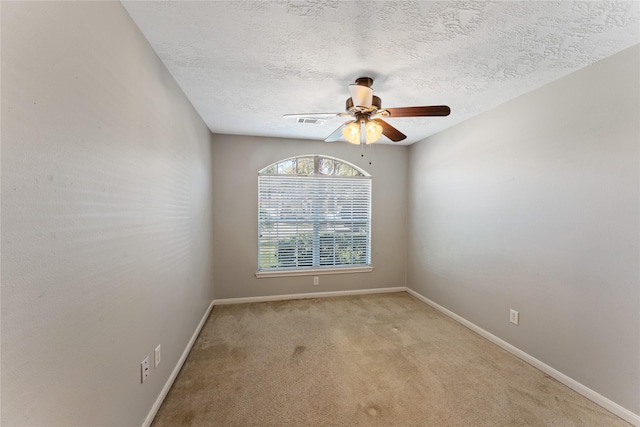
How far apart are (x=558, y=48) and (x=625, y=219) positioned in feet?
3.80

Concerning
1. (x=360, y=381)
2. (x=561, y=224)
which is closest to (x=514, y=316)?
(x=561, y=224)

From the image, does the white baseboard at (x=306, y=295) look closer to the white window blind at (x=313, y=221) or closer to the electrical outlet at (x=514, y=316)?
the white window blind at (x=313, y=221)

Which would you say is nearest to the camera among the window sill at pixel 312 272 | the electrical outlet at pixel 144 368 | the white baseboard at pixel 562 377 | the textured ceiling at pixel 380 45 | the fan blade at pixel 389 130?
the textured ceiling at pixel 380 45

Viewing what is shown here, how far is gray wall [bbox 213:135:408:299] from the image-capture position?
3473mm

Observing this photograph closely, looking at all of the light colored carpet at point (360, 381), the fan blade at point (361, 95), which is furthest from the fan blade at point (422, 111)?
the light colored carpet at point (360, 381)

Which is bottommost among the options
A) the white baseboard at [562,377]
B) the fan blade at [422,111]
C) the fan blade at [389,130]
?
the white baseboard at [562,377]

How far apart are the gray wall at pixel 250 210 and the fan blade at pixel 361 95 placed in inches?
75.8

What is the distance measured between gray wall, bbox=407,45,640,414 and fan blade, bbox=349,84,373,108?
1.51 m

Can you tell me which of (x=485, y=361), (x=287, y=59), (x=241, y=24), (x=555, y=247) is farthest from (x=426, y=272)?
(x=241, y=24)

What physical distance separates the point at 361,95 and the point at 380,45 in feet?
1.00

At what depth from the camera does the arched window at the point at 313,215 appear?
3.66 m

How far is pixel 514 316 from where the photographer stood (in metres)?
2.32

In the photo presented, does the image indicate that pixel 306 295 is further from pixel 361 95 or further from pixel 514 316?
pixel 361 95

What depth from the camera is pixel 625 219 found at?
5.29 ft
